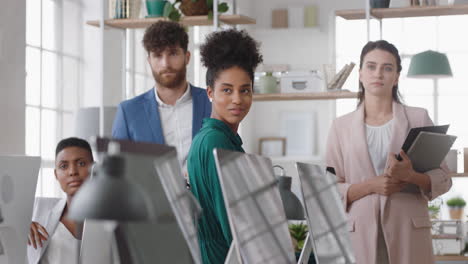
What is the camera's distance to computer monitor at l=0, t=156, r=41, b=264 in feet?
7.09

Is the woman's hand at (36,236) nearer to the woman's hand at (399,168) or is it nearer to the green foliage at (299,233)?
the woman's hand at (399,168)

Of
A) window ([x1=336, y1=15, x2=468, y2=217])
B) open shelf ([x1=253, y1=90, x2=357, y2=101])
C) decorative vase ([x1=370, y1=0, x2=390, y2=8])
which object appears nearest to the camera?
decorative vase ([x1=370, y1=0, x2=390, y2=8])

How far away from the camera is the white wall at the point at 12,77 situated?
4090 millimetres

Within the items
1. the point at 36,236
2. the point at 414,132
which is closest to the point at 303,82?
the point at 414,132

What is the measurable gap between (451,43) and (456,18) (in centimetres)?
30

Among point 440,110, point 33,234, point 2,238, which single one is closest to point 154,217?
point 2,238

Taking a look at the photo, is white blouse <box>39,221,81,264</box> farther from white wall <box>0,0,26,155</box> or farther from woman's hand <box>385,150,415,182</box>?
white wall <box>0,0,26,155</box>

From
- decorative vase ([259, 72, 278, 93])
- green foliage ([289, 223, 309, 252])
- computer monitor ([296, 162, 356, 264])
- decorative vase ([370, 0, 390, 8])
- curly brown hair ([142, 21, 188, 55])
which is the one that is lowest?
green foliage ([289, 223, 309, 252])

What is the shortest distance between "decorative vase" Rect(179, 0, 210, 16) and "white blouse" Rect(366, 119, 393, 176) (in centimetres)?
206

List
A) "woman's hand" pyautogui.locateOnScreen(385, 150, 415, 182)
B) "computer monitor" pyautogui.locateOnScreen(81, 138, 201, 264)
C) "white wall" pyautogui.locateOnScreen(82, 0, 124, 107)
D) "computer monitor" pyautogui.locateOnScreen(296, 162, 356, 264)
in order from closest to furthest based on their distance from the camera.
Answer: "computer monitor" pyautogui.locateOnScreen(81, 138, 201, 264)
"computer monitor" pyautogui.locateOnScreen(296, 162, 356, 264)
"woman's hand" pyautogui.locateOnScreen(385, 150, 415, 182)
"white wall" pyautogui.locateOnScreen(82, 0, 124, 107)

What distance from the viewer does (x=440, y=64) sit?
23.7 feet

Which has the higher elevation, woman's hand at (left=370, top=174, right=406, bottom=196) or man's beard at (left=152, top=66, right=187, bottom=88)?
man's beard at (left=152, top=66, right=187, bottom=88)

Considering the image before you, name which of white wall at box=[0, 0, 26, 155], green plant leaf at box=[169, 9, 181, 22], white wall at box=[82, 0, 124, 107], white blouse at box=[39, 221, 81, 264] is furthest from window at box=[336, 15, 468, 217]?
white blouse at box=[39, 221, 81, 264]

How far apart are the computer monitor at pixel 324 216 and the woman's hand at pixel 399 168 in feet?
1.62
